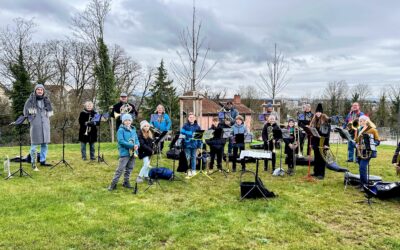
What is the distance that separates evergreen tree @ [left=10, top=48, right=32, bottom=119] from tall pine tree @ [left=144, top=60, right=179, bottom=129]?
12.9 m

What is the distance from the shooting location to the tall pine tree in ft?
116

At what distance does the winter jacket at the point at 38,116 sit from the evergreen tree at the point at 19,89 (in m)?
19.4

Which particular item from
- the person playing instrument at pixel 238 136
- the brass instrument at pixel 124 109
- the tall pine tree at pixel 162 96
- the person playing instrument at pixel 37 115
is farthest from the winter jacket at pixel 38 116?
the tall pine tree at pixel 162 96

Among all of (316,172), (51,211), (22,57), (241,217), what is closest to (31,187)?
(51,211)

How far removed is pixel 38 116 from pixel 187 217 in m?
5.38

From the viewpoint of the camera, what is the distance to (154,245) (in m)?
4.20

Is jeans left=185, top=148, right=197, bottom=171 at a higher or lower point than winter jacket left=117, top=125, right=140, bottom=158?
lower

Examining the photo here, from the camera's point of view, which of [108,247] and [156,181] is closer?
[108,247]

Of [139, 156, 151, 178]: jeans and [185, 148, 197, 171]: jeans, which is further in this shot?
[185, 148, 197, 171]: jeans

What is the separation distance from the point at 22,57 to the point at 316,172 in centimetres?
2661

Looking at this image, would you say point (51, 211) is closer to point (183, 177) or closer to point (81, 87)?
point (183, 177)

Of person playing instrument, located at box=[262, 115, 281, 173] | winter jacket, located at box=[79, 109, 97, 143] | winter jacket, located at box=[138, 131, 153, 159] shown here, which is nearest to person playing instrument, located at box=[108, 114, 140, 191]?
winter jacket, located at box=[138, 131, 153, 159]

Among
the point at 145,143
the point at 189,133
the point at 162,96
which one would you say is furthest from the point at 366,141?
the point at 162,96

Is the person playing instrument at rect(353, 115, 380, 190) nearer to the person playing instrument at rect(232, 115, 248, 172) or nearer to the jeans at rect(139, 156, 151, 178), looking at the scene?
the person playing instrument at rect(232, 115, 248, 172)
